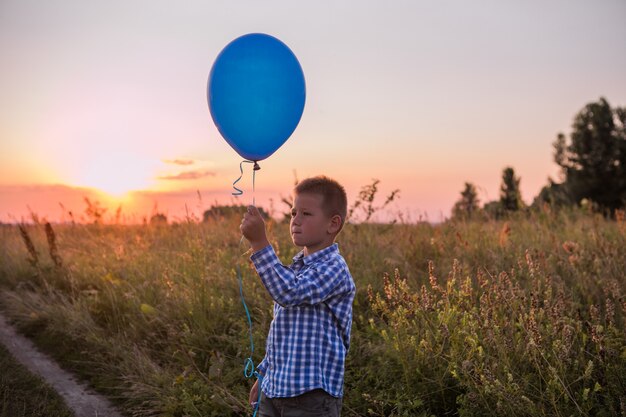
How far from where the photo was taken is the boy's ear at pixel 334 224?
105 inches

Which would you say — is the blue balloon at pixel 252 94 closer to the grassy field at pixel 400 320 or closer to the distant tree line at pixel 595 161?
the grassy field at pixel 400 320

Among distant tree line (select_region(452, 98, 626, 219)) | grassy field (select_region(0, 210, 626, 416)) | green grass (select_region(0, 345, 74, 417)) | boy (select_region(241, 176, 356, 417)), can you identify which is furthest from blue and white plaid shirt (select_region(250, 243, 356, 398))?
distant tree line (select_region(452, 98, 626, 219))

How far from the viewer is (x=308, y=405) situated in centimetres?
260

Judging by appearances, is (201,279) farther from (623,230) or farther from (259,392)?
(623,230)

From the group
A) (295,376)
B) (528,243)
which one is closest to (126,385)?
(295,376)

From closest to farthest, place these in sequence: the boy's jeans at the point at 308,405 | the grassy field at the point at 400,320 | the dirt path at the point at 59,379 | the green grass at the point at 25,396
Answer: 1. the boy's jeans at the point at 308,405
2. the grassy field at the point at 400,320
3. the green grass at the point at 25,396
4. the dirt path at the point at 59,379

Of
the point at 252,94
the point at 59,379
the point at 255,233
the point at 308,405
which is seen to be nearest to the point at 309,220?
the point at 255,233

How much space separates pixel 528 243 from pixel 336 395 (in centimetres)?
479

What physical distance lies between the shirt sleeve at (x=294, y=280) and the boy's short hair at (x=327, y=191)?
0.25 m

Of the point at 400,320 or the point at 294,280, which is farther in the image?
the point at 400,320

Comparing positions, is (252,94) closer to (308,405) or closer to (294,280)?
(294,280)

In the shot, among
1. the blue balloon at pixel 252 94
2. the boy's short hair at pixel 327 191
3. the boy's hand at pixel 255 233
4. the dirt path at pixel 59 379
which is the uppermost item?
the blue balloon at pixel 252 94

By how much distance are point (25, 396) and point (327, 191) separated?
378 centimetres

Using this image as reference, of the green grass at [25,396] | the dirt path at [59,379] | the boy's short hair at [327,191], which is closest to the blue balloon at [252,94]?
the boy's short hair at [327,191]
